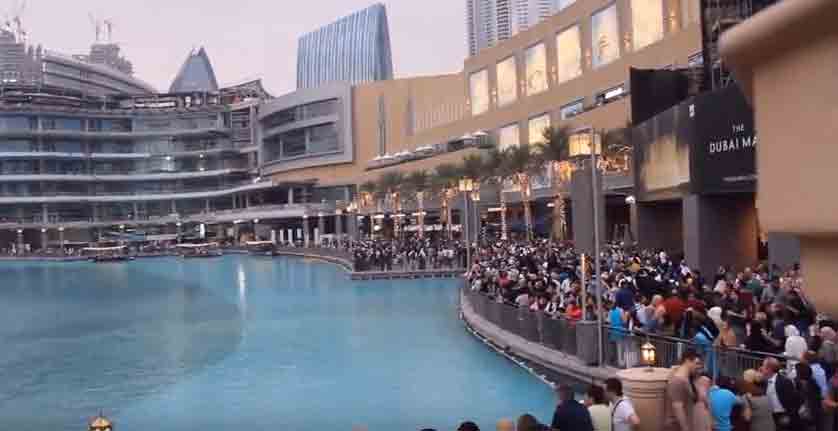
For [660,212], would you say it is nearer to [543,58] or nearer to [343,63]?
[543,58]

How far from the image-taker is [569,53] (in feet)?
196

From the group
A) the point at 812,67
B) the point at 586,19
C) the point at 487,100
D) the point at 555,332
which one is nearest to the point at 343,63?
the point at 487,100

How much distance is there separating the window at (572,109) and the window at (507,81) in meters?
9.29

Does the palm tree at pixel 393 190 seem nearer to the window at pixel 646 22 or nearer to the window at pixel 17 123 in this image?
the window at pixel 646 22

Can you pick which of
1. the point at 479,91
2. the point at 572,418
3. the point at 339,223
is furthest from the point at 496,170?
the point at 339,223

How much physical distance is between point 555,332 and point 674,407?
9.57m

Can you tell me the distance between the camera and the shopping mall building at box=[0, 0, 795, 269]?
156ft

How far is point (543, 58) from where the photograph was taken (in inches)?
2495

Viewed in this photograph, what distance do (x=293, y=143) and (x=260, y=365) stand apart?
97.3 metres

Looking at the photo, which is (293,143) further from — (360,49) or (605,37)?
(360,49)

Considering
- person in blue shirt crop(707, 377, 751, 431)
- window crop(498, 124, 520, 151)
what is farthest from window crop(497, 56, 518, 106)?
person in blue shirt crop(707, 377, 751, 431)

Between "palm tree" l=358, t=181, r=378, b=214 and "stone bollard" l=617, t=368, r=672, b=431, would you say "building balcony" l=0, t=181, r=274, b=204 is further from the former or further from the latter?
"stone bollard" l=617, t=368, r=672, b=431

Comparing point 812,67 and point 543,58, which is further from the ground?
point 543,58

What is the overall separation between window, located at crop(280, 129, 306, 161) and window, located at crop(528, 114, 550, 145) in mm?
54476
